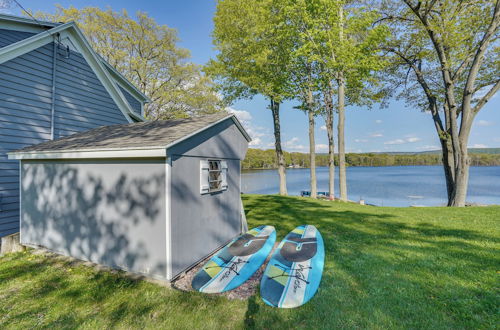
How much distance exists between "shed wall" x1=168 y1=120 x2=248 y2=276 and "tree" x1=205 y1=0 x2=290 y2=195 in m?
8.86

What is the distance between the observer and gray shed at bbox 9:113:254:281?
369 centimetres

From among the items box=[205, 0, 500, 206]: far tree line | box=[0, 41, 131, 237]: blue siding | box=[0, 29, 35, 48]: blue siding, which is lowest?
box=[0, 41, 131, 237]: blue siding

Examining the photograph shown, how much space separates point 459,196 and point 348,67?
333 inches

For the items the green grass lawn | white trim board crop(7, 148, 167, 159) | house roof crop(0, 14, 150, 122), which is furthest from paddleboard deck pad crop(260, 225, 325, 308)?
house roof crop(0, 14, 150, 122)

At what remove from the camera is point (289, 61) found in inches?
538

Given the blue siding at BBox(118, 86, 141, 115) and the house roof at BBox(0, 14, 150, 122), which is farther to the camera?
the blue siding at BBox(118, 86, 141, 115)

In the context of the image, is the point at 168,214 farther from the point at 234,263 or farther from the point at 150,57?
the point at 150,57

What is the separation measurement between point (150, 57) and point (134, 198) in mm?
17755

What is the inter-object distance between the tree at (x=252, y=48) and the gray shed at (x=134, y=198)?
9.38 metres

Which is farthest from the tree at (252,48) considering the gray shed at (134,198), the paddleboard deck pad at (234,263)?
the paddleboard deck pad at (234,263)

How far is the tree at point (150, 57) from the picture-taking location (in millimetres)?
15500

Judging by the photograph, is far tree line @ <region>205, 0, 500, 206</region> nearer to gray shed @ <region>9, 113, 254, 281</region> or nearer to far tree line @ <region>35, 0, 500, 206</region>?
far tree line @ <region>35, 0, 500, 206</region>

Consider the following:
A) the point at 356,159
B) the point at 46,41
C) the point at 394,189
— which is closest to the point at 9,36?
the point at 46,41

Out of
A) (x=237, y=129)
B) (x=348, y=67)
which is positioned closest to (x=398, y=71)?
(x=348, y=67)
